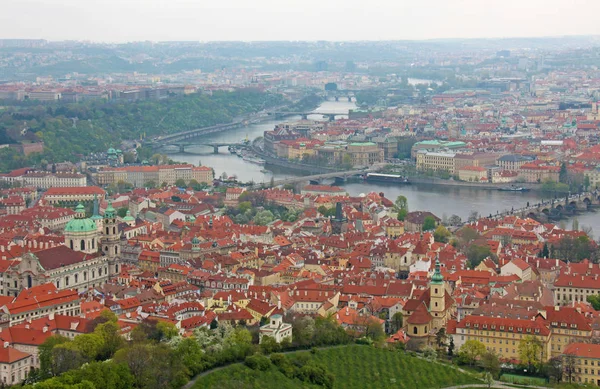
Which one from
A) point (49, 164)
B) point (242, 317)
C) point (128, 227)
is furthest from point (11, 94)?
point (242, 317)

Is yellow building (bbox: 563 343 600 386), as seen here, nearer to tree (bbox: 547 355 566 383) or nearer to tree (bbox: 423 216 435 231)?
tree (bbox: 547 355 566 383)

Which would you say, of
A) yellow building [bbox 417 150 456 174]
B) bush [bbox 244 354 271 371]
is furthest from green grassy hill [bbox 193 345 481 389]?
yellow building [bbox 417 150 456 174]

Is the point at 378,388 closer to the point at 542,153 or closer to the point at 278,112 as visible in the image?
the point at 542,153

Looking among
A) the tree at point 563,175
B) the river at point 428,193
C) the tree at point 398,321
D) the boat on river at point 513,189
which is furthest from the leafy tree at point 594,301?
the tree at point 563,175

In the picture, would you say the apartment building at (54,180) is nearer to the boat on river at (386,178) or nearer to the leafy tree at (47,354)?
the boat on river at (386,178)

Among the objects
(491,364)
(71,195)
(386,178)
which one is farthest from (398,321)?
(386,178)
